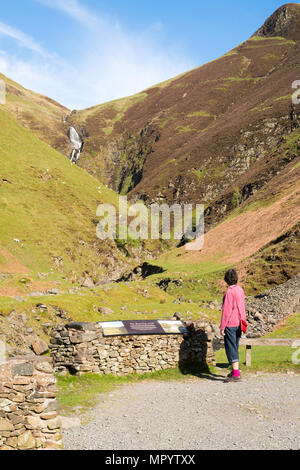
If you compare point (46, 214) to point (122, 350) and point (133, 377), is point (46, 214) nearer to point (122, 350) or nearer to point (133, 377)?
point (122, 350)

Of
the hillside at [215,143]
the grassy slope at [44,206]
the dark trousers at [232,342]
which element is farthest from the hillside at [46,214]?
the dark trousers at [232,342]

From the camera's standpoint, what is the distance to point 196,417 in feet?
32.0

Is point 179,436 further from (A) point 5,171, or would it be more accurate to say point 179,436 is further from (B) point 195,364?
(A) point 5,171

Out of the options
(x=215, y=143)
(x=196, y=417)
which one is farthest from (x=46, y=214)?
(x=215, y=143)

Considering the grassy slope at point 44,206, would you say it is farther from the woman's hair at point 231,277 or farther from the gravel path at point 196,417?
the gravel path at point 196,417

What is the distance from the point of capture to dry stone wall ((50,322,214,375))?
1463 centimetres

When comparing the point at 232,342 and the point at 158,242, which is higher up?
the point at 158,242

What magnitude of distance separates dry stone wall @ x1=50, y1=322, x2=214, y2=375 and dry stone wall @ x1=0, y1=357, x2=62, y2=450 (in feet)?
20.7

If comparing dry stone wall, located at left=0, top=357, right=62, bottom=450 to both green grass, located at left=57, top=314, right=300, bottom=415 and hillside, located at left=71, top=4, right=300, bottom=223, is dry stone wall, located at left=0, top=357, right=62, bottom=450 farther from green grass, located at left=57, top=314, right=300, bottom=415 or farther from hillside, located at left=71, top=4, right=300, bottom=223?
hillside, located at left=71, top=4, right=300, bottom=223

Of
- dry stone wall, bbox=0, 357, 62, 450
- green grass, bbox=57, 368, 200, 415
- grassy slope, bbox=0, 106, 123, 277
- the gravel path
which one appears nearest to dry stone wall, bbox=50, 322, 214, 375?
green grass, bbox=57, 368, 200, 415

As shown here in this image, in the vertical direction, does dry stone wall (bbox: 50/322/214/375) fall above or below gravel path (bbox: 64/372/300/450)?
above

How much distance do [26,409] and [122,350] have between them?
7.34 metres

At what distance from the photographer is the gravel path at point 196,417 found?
26.6ft

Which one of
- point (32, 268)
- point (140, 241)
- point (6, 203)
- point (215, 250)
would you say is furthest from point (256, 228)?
point (6, 203)
